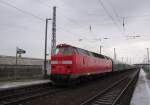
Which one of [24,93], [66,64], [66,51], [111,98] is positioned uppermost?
[66,51]

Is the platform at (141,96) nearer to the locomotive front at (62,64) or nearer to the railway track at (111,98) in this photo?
the railway track at (111,98)

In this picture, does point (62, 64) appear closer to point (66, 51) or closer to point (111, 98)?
point (66, 51)

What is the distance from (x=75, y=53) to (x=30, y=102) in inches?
320

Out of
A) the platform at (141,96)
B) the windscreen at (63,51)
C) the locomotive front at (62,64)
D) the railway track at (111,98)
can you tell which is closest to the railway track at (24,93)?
the locomotive front at (62,64)

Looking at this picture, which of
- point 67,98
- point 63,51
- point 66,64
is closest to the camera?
point 67,98

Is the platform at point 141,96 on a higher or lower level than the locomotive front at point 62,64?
lower

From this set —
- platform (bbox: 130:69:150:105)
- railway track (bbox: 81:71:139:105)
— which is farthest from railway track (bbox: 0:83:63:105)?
platform (bbox: 130:69:150:105)

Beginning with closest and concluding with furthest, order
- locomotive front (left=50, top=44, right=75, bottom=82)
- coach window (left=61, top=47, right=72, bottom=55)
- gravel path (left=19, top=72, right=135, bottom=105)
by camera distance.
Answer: gravel path (left=19, top=72, right=135, bottom=105) < locomotive front (left=50, top=44, right=75, bottom=82) < coach window (left=61, top=47, right=72, bottom=55)

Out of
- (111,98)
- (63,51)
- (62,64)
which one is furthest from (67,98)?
(63,51)

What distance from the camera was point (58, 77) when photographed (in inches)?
774

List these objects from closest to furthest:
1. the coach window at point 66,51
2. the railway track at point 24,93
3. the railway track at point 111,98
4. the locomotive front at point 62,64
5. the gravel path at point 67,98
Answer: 1. the gravel path at point 67,98
2. the railway track at point 111,98
3. the railway track at point 24,93
4. the locomotive front at point 62,64
5. the coach window at point 66,51

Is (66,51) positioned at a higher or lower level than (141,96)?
higher

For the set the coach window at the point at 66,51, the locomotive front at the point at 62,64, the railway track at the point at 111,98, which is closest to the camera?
the railway track at the point at 111,98

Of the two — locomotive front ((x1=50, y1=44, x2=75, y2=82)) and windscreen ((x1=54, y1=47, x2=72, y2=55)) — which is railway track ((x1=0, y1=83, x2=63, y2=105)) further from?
windscreen ((x1=54, y1=47, x2=72, y2=55))
